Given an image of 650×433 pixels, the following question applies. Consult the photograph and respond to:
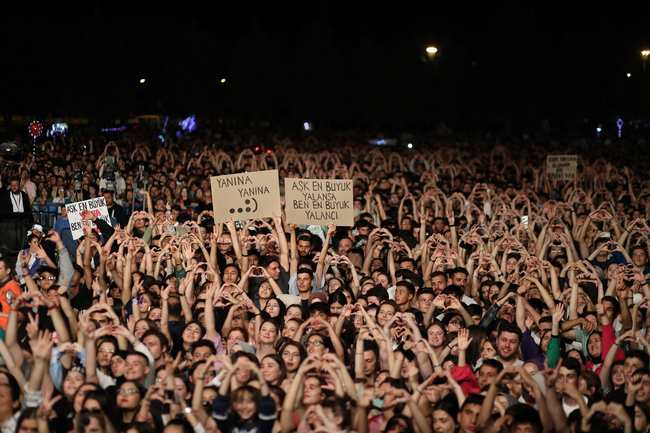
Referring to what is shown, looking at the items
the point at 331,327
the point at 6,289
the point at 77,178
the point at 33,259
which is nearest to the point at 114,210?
the point at 77,178

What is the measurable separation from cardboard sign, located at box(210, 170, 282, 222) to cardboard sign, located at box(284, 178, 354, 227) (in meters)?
0.27

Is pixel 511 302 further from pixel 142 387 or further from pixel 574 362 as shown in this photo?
pixel 142 387

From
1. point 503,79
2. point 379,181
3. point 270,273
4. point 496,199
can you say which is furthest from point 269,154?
point 503,79

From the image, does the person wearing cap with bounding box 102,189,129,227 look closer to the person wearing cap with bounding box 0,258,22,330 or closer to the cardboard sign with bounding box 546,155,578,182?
the person wearing cap with bounding box 0,258,22,330

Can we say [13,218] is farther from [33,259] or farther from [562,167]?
[562,167]

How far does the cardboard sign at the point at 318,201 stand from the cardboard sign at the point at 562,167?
24.2 feet

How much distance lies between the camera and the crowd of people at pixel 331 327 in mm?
6090

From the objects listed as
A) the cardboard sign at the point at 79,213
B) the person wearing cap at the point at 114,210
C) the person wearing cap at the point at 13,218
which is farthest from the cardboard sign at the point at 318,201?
the person wearing cap at the point at 13,218

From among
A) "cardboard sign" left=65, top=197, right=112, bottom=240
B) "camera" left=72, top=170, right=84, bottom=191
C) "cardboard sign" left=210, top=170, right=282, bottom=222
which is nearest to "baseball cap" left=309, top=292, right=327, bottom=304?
"cardboard sign" left=210, top=170, right=282, bottom=222

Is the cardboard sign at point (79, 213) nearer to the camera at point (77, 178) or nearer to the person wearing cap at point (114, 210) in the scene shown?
the person wearing cap at point (114, 210)

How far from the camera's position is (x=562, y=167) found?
17.8 meters

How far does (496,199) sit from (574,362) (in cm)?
802

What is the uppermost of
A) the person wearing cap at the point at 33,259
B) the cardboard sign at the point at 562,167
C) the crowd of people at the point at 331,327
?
the cardboard sign at the point at 562,167

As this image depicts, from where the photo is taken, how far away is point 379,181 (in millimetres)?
16828
